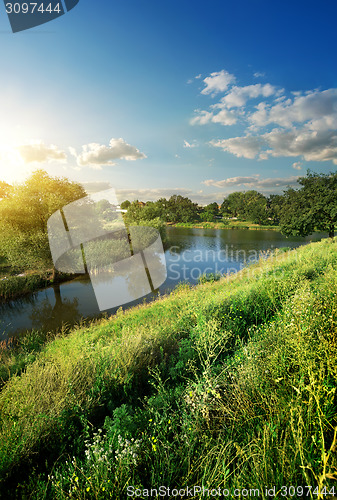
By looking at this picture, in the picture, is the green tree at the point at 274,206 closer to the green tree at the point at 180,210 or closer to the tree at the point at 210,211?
the tree at the point at 210,211

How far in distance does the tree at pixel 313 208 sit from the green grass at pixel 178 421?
89.7 ft

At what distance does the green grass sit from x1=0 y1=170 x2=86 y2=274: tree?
13.0m

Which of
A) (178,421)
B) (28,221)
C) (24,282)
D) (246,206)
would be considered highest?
(246,206)

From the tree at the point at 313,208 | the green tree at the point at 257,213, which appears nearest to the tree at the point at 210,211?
the green tree at the point at 257,213

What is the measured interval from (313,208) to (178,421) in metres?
32.4

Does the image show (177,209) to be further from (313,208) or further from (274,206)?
(313,208)

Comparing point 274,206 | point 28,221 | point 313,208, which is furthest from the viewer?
point 274,206

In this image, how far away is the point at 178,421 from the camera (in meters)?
2.64

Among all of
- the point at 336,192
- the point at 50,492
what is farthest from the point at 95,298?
the point at 336,192

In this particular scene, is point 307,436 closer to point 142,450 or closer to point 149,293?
point 142,450

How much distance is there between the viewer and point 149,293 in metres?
15.0

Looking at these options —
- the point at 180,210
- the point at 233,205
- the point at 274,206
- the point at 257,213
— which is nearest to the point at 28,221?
the point at 257,213

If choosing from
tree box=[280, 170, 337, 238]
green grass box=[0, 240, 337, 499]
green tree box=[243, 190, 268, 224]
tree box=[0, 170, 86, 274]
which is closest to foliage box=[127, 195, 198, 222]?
green tree box=[243, 190, 268, 224]

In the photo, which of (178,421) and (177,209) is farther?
(177,209)
